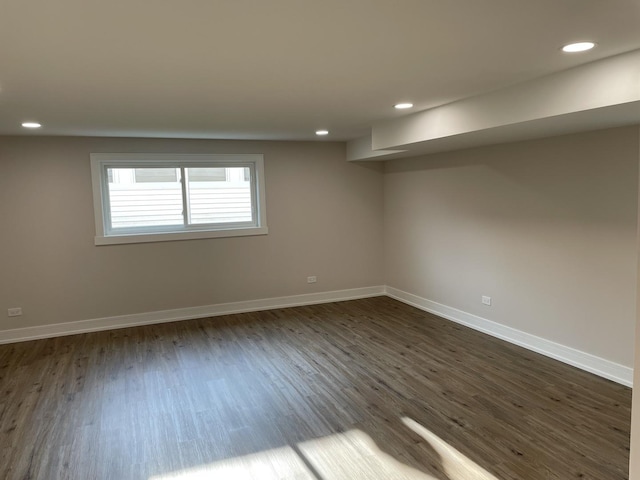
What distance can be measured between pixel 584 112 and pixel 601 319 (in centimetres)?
180

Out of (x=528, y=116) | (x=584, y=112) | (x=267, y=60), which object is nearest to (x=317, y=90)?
(x=267, y=60)

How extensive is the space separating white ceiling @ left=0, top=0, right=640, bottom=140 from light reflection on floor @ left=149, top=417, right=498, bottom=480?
224cm

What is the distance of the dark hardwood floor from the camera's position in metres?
2.40

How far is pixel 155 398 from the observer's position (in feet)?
10.7

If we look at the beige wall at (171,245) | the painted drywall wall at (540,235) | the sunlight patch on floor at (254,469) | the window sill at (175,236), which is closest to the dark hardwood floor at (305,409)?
the sunlight patch on floor at (254,469)

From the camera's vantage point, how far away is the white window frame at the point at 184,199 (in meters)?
4.84

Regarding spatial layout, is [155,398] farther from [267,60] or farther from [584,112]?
[584,112]

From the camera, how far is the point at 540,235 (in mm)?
3857

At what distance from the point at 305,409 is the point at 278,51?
7.75 ft

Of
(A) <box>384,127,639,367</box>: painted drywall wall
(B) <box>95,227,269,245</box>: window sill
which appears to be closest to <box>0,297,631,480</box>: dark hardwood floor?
(A) <box>384,127,639,367</box>: painted drywall wall

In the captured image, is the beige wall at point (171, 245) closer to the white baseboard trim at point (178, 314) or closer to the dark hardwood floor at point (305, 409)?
the white baseboard trim at point (178, 314)

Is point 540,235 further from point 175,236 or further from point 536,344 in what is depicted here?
point 175,236

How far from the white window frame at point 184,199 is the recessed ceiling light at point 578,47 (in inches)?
154

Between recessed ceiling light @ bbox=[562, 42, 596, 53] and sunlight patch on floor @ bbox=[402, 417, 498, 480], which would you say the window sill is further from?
recessed ceiling light @ bbox=[562, 42, 596, 53]
